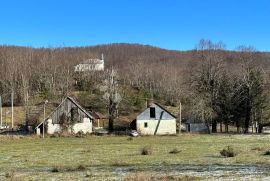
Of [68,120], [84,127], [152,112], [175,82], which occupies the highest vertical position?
[175,82]

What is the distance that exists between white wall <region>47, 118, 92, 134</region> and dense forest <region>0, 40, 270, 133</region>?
570 inches

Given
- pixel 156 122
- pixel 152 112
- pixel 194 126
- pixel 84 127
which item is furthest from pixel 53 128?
pixel 194 126

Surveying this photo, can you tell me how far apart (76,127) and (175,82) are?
68.2 meters

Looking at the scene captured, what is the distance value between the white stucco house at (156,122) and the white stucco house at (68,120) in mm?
9676

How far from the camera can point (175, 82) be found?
152 meters

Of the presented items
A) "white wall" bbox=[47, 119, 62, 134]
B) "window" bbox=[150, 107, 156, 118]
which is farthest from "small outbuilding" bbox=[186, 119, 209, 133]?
"white wall" bbox=[47, 119, 62, 134]

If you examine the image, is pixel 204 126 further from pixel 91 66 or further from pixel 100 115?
pixel 91 66

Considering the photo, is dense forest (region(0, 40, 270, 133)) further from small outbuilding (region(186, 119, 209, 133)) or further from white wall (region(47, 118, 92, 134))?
white wall (region(47, 118, 92, 134))

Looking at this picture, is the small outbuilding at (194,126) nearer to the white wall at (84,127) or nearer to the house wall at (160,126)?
the house wall at (160,126)

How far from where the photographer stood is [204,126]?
9844 cm

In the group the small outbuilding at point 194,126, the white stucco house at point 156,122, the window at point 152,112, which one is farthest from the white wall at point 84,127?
the small outbuilding at point 194,126

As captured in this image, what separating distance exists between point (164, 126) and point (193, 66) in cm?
1238

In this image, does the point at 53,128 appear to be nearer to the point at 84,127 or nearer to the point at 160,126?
the point at 84,127

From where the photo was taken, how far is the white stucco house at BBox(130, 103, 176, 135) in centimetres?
9275
